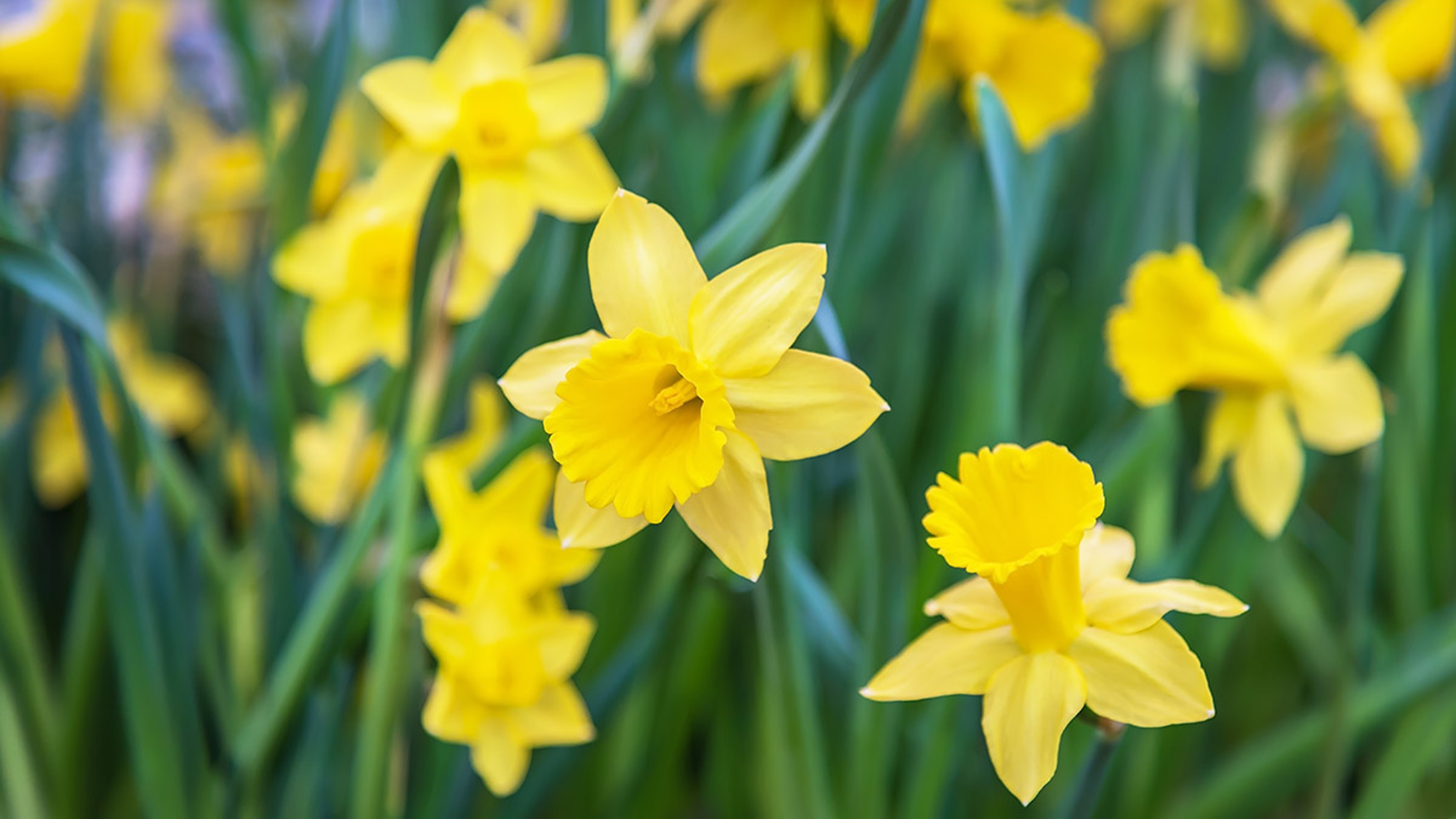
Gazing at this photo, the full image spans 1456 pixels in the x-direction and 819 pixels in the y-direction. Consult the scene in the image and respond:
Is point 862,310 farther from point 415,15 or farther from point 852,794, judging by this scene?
point 852,794

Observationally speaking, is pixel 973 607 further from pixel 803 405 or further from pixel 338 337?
pixel 338 337

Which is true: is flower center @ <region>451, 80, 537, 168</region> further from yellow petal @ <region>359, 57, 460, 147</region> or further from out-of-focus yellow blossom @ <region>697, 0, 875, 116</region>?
out-of-focus yellow blossom @ <region>697, 0, 875, 116</region>

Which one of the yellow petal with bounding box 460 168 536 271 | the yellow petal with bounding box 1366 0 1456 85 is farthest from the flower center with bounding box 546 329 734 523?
the yellow petal with bounding box 1366 0 1456 85

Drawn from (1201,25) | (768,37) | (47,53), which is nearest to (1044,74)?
(768,37)

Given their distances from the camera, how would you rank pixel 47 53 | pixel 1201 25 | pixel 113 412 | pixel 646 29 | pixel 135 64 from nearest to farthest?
pixel 646 29, pixel 47 53, pixel 113 412, pixel 135 64, pixel 1201 25

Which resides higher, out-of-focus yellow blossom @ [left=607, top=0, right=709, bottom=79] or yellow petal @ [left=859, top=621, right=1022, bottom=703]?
out-of-focus yellow blossom @ [left=607, top=0, right=709, bottom=79]

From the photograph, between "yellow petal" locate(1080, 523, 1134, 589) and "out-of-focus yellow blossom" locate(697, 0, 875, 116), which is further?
"out-of-focus yellow blossom" locate(697, 0, 875, 116)

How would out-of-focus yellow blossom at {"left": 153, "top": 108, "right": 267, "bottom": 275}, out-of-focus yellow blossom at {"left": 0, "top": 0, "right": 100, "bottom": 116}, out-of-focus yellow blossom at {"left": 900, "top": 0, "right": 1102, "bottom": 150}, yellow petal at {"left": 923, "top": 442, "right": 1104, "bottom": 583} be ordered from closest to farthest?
1. yellow petal at {"left": 923, "top": 442, "right": 1104, "bottom": 583}
2. out-of-focus yellow blossom at {"left": 900, "top": 0, "right": 1102, "bottom": 150}
3. out-of-focus yellow blossom at {"left": 0, "top": 0, "right": 100, "bottom": 116}
4. out-of-focus yellow blossom at {"left": 153, "top": 108, "right": 267, "bottom": 275}
